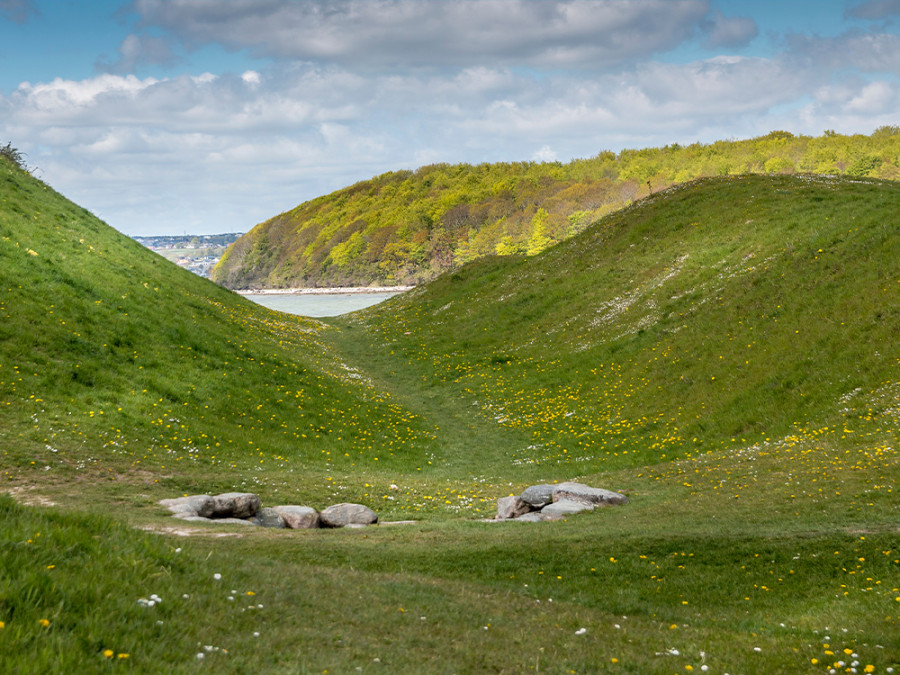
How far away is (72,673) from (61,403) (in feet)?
73.3

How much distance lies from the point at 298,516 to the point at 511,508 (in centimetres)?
723

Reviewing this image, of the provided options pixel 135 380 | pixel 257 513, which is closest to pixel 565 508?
pixel 257 513

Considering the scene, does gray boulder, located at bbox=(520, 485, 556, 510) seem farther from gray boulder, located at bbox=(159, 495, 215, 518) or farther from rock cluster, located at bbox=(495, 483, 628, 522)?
gray boulder, located at bbox=(159, 495, 215, 518)

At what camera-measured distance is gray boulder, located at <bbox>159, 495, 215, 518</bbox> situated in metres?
17.8

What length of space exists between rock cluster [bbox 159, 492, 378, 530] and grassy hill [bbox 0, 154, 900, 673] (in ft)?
4.05

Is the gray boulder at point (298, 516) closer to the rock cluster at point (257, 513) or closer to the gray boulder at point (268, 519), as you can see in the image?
the rock cluster at point (257, 513)

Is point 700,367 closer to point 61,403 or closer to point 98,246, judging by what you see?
point 61,403

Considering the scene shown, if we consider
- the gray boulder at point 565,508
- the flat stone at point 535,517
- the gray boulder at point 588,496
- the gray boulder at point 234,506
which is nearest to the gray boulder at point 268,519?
the gray boulder at point 234,506

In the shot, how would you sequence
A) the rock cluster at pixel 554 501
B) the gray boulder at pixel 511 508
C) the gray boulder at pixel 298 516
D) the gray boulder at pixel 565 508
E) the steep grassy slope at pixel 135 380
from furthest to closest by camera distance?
the steep grassy slope at pixel 135 380 → the gray boulder at pixel 511 508 → the rock cluster at pixel 554 501 → the gray boulder at pixel 565 508 → the gray boulder at pixel 298 516

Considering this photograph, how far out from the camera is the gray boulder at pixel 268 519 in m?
18.5

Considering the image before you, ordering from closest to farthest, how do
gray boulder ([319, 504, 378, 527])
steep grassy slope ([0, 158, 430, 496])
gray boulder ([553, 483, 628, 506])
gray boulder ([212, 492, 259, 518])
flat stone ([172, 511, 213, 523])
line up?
1. flat stone ([172, 511, 213, 523])
2. gray boulder ([212, 492, 259, 518])
3. gray boulder ([319, 504, 378, 527])
4. gray boulder ([553, 483, 628, 506])
5. steep grassy slope ([0, 158, 430, 496])

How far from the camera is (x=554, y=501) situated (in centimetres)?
2158

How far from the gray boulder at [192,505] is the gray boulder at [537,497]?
410 inches

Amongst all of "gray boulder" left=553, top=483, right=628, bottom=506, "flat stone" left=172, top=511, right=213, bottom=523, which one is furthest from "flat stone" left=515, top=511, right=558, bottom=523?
"flat stone" left=172, top=511, right=213, bottom=523
